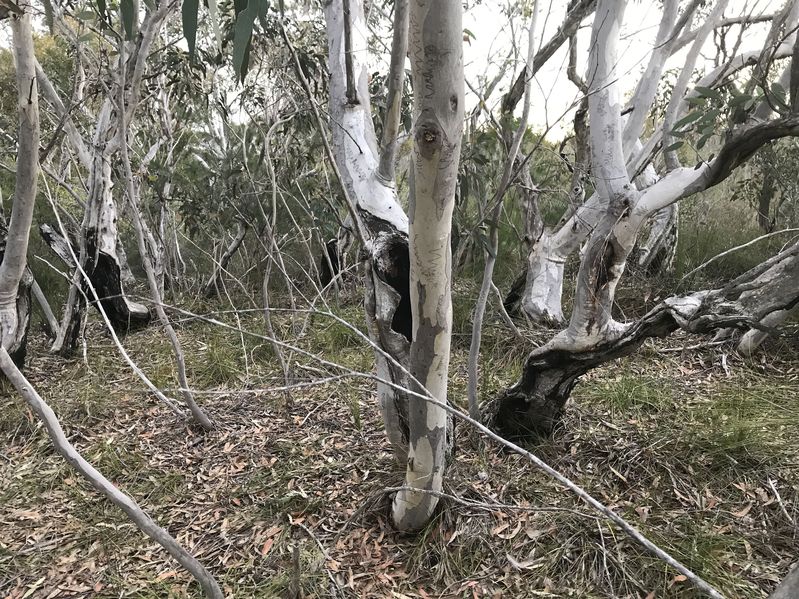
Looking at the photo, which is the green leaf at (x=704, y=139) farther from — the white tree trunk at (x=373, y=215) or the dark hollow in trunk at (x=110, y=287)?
the dark hollow in trunk at (x=110, y=287)

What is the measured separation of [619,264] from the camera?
2527 millimetres

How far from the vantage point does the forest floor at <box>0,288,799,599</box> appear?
2.06 m

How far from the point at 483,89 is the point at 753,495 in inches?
96.0

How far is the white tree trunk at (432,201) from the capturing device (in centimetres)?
118

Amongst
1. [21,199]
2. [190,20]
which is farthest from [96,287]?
[190,20]

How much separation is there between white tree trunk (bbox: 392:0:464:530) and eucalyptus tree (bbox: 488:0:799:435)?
0.90 meters

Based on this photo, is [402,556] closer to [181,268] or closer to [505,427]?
[505,427]

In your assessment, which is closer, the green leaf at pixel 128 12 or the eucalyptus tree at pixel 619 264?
the green leaf at pixel 128 12

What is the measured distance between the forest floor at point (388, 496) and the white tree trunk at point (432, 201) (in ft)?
0.91

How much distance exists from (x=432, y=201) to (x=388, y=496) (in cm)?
154

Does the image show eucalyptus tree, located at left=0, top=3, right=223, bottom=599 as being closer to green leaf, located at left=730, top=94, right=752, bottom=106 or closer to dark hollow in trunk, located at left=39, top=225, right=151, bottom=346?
dark hollow in trunk, located at left=39, top=225, right=151, bottom=346

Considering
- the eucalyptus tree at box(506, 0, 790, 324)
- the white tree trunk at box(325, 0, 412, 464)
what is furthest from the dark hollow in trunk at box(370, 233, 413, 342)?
the eucalyptus tree at box(506, 0, 790, 324)

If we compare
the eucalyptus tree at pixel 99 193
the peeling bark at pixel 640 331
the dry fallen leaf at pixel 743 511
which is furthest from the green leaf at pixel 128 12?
the dry fallen leaf at pixel 743 511

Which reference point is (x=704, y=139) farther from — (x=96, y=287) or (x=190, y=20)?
(x=96, y=287)
